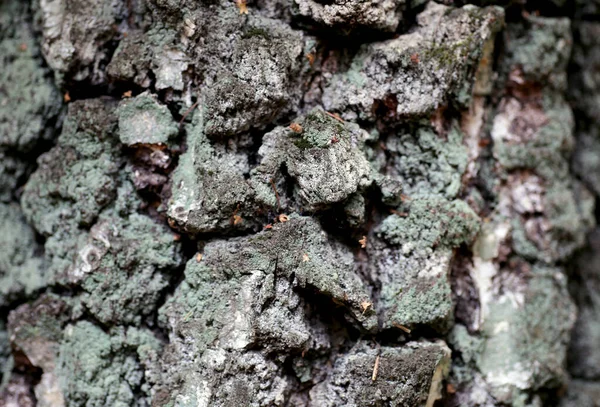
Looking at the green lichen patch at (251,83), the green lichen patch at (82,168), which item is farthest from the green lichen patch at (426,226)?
the green lichen patch at (82,168)

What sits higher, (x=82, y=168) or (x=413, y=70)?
(x=413, y=70)

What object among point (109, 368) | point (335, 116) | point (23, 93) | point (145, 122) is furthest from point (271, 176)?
point (23, 93)

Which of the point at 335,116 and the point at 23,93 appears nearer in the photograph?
the point at 335,116

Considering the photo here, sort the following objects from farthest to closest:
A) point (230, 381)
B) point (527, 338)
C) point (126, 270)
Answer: point (527, 338) → point (126, 270) → point (230, 381)

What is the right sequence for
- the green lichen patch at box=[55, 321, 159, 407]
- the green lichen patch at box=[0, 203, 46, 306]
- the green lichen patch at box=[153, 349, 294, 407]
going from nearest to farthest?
the green lichen patch at box=[153, 349, 294, 407] → the green lichen patch at box=[55, 321, 159, 407] → the green lichen patch at box=[0, 203, 46, 306]

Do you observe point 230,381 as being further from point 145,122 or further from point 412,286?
point 145,122

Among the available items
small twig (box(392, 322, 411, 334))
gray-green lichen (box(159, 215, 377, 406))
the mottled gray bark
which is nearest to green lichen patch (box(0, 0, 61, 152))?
the mottled gray bark

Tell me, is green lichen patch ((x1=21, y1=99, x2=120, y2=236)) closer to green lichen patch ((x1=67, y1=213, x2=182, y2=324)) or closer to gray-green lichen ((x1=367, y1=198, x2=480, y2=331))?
green lichen patch ((x1=67, y1=213, x2=182, y2=324))

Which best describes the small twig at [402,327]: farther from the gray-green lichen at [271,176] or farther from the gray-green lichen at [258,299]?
the gray-green lichen at [271,176]

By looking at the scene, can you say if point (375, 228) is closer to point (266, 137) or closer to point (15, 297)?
point (266, 137)
